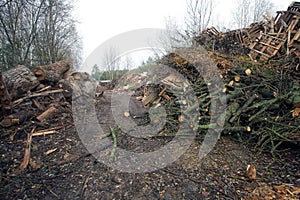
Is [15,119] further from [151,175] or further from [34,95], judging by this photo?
[151,175]

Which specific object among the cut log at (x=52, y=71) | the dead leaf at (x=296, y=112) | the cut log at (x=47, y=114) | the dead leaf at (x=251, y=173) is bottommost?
the dead leaf at (x=251, y=173)

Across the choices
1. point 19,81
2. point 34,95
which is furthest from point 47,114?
point 19,81

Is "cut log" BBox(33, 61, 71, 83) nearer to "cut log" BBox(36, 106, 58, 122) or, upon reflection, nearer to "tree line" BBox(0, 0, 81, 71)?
"cut log" BBox(36, 106, 58, 122)

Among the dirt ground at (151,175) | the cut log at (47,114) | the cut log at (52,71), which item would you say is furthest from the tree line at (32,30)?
the dirt ground at (151,175)

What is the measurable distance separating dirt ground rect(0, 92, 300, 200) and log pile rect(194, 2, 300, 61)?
283cm

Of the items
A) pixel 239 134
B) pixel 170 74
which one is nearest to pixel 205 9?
pixel 170 74

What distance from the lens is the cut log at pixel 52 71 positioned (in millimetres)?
3856

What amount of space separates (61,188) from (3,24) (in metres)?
7.83

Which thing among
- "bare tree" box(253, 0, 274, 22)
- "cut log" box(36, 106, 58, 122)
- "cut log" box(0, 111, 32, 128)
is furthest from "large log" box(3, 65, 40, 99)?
"bare tree" box(253, 0, 274, 22)

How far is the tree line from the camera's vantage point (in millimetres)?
6781

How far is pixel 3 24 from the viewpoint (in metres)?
6.48

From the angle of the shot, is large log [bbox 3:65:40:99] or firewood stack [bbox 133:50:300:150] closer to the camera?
firewood stack [bbox 133:50:300:150]

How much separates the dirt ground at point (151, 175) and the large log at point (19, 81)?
110 centimetres

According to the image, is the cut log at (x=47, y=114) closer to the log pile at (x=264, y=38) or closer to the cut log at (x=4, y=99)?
the cut log at (x=4, y=99)
